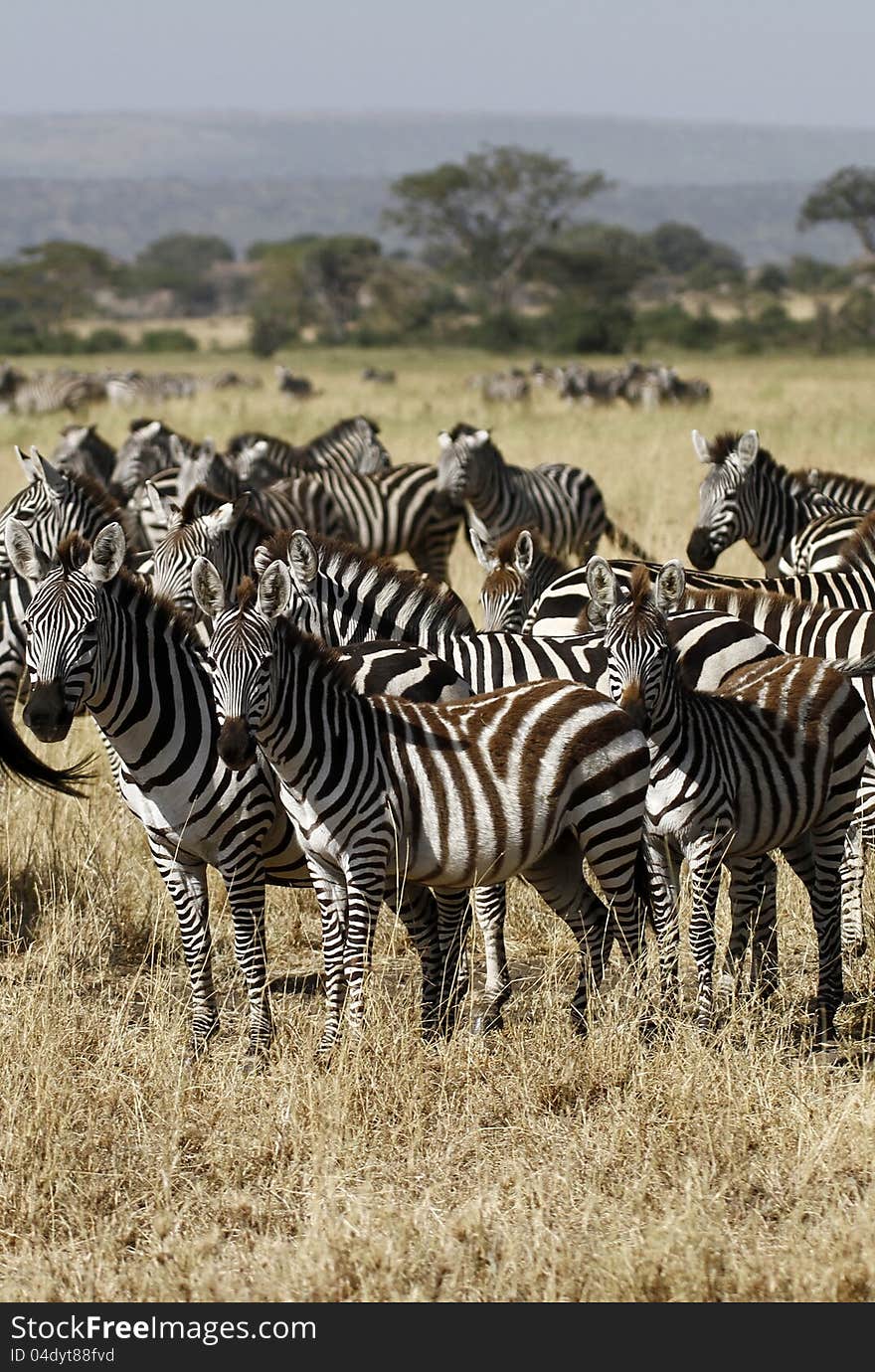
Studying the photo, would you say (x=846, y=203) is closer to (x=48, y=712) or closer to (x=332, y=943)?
(x=332, y=943)

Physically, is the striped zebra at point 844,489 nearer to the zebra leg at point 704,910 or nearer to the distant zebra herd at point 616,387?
the zebra leg at point 704,910

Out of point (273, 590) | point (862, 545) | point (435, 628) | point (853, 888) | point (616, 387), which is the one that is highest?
point (616, 387)

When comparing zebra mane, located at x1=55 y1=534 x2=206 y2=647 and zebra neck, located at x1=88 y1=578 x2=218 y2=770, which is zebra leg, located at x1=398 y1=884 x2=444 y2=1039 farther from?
zebra mane, located at x1=55 y1=534 x2=206 y2=647

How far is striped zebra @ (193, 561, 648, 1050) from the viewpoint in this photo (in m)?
5.14

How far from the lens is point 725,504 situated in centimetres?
1022

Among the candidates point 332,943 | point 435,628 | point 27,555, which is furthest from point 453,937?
point 27,555

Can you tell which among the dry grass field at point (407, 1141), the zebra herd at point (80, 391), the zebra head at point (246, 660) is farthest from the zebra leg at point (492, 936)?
the zebra herd at point (80, 391)

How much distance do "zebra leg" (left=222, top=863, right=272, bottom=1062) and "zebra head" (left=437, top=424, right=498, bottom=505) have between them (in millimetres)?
7732

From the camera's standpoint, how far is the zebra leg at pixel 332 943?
532 cm

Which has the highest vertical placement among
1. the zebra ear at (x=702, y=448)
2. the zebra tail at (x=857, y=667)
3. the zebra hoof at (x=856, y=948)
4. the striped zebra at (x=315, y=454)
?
the zebra ear at (x=702, y=448)

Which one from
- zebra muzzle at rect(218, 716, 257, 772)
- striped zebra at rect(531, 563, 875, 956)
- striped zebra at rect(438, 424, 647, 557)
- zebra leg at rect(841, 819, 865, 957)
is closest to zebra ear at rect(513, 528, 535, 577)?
striped zebra at rect(531, 563, 875, 956)

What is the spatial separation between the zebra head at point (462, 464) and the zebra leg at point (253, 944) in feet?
25.4

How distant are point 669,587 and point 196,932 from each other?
2.15m
